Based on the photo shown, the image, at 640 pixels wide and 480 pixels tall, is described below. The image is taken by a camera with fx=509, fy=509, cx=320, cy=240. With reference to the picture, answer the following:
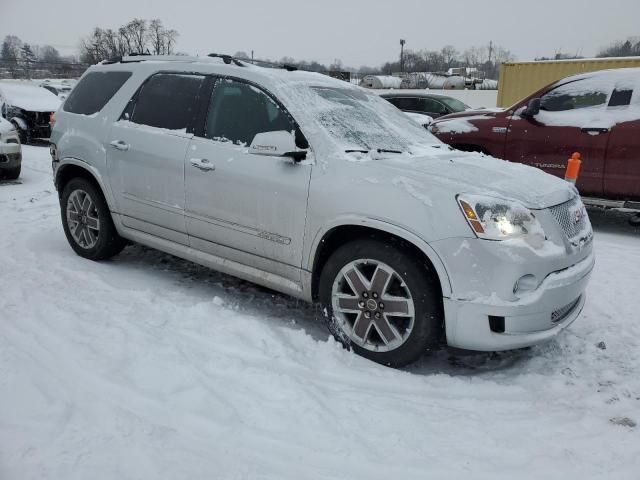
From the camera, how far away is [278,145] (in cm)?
319

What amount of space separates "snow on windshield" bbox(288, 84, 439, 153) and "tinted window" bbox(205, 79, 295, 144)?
174mm

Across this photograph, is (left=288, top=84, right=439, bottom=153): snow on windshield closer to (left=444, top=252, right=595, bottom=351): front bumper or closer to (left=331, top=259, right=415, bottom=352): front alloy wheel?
(left=331, top=259, right=415, bottom=352): front alloy wheel

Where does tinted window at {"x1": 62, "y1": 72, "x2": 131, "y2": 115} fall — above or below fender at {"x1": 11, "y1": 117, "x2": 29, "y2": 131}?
above

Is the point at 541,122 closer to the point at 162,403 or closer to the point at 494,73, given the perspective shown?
the point at 162,403

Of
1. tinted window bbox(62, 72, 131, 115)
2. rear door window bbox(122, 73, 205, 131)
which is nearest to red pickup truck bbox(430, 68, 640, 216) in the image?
rear door window bbox(122, 73, 205, 131)

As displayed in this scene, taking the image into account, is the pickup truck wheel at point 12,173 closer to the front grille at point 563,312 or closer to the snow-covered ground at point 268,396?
the snow-covered ground at point 268,396

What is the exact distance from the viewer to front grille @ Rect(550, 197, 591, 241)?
119 inches

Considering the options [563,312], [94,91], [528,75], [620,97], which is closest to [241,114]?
[94,91]

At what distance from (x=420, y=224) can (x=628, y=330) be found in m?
1.98

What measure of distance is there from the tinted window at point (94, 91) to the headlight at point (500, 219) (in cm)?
324

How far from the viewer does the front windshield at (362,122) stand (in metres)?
3.41

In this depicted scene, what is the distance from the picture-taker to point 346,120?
3570 millimetres

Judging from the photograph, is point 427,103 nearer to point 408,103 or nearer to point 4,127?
point 408,103

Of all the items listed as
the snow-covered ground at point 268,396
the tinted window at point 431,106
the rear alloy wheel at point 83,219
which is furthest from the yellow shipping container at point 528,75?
the rear alloy wheel at point 83,219
